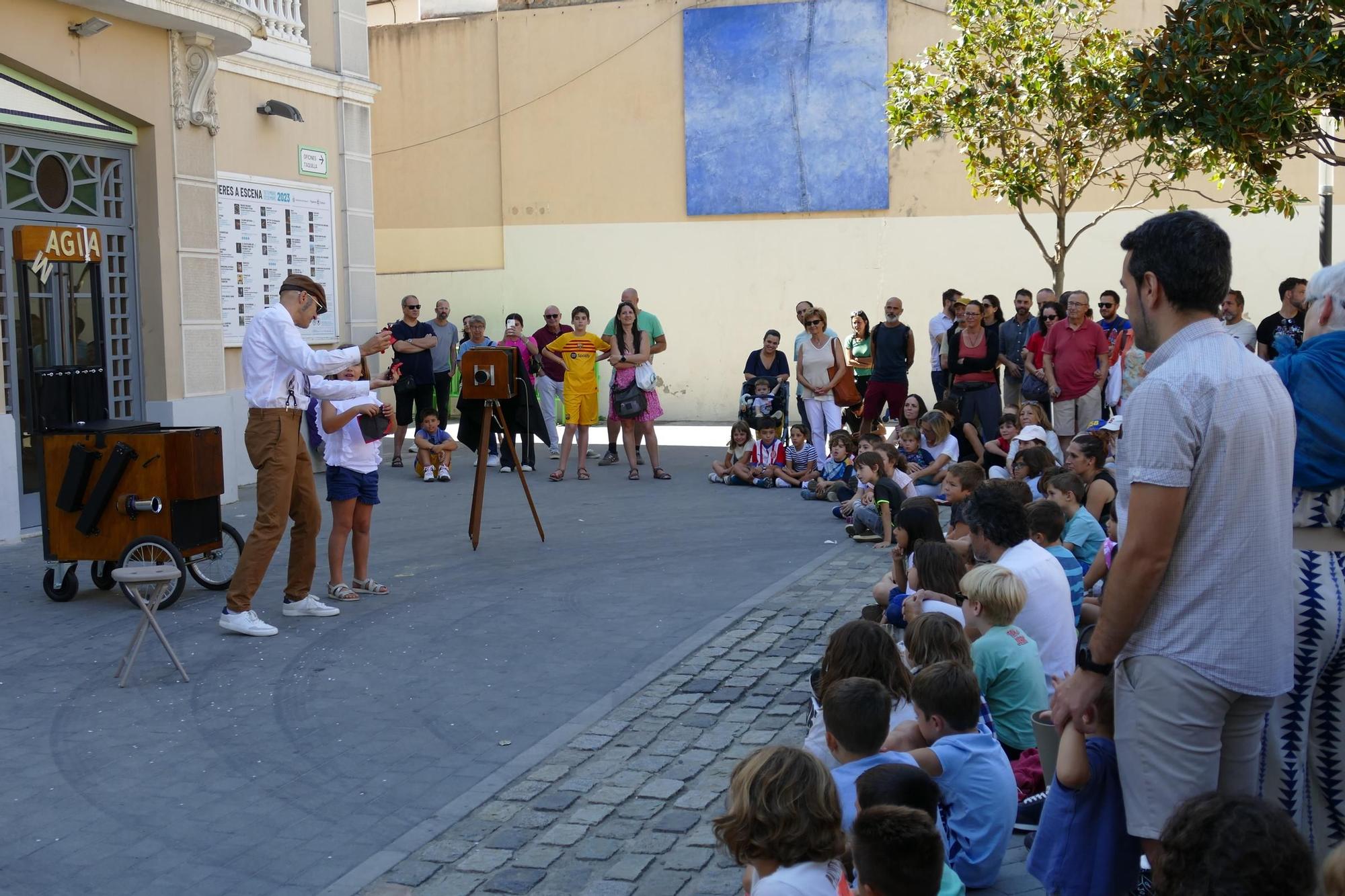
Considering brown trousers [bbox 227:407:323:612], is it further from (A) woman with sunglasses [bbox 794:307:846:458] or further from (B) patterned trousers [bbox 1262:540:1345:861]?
(A) woman with sunglasses [bbox 794:307:846:458]

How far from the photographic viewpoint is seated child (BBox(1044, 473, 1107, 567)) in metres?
7.38

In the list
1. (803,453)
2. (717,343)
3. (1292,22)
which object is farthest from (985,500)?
(717,343)

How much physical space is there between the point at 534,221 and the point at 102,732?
17.0m

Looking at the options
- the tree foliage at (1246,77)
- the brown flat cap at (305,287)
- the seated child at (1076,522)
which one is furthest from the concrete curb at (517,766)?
the tree foliage at (1246,77)

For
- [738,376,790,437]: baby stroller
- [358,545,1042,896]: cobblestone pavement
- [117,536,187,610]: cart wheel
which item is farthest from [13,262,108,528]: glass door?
[738,376,790,437]: baby stroller

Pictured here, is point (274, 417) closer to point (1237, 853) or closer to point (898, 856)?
point (898, 856)

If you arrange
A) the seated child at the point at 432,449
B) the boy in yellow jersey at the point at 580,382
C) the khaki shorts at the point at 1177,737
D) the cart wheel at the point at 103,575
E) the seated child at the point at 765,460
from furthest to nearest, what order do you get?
the seated child at the point at 432,449 → the boy in yellow jersey at the point at 580,382 → the seated child at the point at 765,460 → the cart wheel at the point at 103,575 → the khaki shorts at the point at 1177,737

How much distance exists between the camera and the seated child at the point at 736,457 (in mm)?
14523

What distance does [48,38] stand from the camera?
11195 mm

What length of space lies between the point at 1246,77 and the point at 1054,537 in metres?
4.00

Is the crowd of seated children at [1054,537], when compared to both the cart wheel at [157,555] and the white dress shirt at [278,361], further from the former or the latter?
the cart wheel at [157,555]

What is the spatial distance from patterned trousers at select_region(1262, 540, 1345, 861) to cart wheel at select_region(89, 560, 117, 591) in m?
7.60

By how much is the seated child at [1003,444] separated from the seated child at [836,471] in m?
1.29

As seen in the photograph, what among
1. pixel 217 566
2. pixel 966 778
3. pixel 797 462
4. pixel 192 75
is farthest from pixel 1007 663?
A: pixel 192 75
